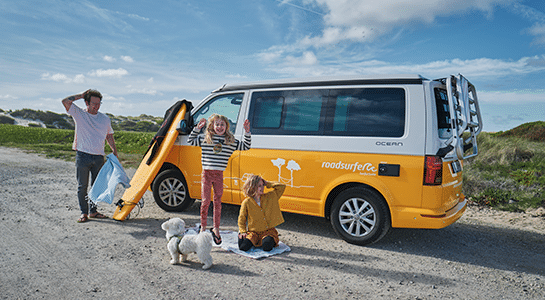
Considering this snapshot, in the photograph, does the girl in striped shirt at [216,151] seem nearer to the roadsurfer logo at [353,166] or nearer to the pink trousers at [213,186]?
the pink trousers at [213,186]

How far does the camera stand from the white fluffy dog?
3.67m

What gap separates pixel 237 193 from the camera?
536cm

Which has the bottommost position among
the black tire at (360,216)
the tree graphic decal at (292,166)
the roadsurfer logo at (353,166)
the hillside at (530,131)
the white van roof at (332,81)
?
the black tire at (360,216)

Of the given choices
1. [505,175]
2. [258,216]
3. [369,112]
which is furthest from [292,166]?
[505,175]

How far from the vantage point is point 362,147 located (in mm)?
4496

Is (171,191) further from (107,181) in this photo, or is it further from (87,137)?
(87,137)

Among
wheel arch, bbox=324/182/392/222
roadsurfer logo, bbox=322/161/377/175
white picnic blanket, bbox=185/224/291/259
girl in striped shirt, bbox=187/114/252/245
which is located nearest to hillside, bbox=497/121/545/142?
wheel arch, bbox=324/182/392/222

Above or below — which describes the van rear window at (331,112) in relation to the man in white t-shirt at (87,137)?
above

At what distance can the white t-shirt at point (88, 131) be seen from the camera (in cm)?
526

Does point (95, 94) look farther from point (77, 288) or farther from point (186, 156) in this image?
point (77, 288)

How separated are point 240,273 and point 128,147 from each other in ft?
60.8

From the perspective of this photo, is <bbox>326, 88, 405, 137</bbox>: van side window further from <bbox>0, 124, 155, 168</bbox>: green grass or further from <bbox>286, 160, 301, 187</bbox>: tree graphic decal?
<bbox>0, 124, 155, 168</bbox>: green grass

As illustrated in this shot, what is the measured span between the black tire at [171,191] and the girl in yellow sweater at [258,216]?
80.1 inches

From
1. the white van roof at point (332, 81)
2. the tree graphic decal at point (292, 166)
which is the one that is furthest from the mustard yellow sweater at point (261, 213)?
the white van roof at point (332, 81)
